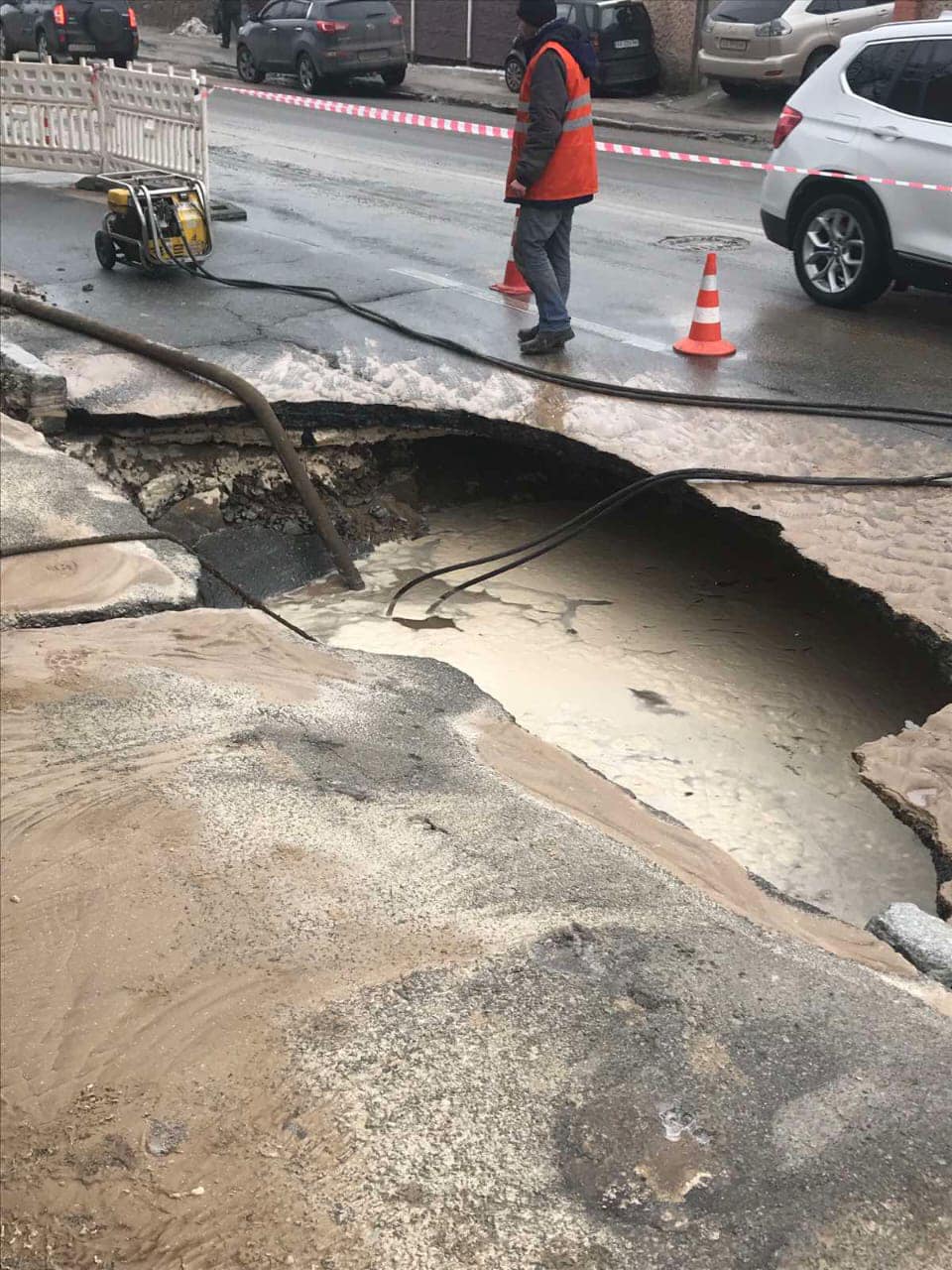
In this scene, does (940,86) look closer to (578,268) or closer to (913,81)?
(913,81)

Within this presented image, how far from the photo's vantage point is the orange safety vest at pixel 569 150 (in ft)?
24.6

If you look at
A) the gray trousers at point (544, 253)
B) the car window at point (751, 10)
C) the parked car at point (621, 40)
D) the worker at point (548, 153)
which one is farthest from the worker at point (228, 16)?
the worker at point (548, 153)

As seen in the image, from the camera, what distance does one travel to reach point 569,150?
7.63m

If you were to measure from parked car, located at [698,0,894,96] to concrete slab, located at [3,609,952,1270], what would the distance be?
59.8 ft

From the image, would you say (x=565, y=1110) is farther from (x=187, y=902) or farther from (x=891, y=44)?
(x=891, y=44)

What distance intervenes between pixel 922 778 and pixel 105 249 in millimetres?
8052

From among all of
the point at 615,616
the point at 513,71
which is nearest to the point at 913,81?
the point at 615,616

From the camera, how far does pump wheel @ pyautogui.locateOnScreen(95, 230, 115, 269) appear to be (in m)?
9.93

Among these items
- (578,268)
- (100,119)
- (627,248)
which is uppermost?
(100,119)

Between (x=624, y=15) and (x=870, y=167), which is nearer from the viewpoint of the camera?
(x=870, y=167)

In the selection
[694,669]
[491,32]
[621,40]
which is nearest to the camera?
[694,669]

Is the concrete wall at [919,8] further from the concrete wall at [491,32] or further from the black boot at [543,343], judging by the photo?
the black boot at [543,343]

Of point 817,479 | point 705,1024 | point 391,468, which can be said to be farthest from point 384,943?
point 391,468

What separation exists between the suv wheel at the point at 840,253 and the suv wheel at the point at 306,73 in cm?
1716
